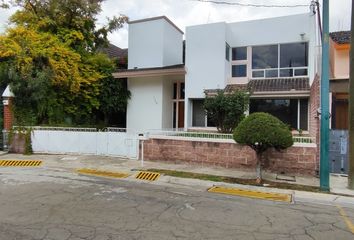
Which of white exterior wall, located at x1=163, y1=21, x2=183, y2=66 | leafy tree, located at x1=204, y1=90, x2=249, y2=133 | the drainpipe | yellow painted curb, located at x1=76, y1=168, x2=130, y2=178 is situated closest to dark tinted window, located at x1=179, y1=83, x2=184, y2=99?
A: white exterior wall, located at x1=163, y1=21, x2=183, y2=66

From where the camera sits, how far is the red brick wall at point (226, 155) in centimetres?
1084

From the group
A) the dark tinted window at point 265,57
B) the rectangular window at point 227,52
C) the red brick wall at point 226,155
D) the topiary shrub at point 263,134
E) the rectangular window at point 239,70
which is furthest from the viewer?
the rectangular window at point 239,70

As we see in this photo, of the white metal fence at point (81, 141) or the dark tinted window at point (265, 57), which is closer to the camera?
the white metal fence at point (81, 141)

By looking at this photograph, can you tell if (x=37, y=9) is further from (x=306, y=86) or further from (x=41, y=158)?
(x=306, y=86)

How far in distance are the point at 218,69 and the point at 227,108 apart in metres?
3.83

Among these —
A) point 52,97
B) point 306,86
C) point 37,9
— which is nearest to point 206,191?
point 306,86

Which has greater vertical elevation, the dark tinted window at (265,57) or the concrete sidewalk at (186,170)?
the dark tinted window at (265,57)

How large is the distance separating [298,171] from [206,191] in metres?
3.82

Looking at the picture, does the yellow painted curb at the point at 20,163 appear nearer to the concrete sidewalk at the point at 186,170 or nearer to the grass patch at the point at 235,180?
the concrete sidewalk at the point at 186,170

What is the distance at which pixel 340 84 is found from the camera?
16.5m

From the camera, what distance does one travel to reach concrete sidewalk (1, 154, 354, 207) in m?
8.34

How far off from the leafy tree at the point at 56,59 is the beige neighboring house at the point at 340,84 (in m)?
13.0

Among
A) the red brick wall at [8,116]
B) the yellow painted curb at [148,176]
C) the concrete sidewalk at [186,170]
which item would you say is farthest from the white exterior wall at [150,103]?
the yellow painted curb at [148,176]

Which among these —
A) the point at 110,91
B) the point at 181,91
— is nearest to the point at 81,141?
the point at 110,91
